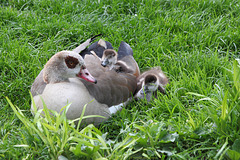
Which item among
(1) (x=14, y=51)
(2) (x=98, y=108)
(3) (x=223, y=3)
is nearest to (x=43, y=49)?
(1) (x=14, y=51)

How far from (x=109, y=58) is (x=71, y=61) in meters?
0.80

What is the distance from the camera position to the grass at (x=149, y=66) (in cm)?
288

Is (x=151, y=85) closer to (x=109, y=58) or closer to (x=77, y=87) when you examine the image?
(x=109, y=58)

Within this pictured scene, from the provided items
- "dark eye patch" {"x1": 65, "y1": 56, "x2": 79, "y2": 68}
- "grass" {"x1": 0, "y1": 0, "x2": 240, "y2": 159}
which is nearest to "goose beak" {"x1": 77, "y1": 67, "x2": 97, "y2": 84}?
"dark eye patch" {"x1": 65, "y1": 56, "x2": 79, "y2": 68}

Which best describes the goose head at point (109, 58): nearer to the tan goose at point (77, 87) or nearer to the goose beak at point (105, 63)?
the goose beak at point (105, 63)

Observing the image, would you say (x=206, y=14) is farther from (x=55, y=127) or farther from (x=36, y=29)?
(x=55, y=127)

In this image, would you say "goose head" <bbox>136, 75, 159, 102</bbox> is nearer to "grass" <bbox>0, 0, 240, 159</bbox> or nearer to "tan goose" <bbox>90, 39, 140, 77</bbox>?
"grass" <bbox>0, 0, 240, 159</bbox>

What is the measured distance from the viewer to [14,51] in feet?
15.9

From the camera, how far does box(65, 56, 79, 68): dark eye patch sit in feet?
12.7

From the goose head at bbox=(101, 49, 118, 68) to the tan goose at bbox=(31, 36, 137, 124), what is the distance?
233mm

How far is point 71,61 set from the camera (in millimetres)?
3881

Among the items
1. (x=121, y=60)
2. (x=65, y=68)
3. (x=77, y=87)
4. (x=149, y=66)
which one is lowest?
(x=149, y=66)

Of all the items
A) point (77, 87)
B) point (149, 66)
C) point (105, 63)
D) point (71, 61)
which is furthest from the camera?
point (149, 66)

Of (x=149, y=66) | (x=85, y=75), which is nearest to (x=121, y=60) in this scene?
(x=149, y=66)
